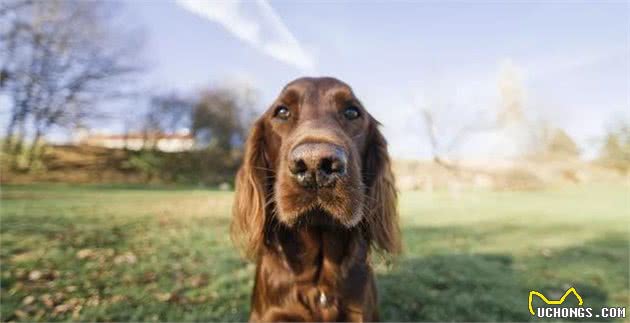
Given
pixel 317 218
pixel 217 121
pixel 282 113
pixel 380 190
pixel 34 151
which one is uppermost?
pixel 217 121

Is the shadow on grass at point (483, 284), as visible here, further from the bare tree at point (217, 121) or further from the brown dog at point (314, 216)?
the bare tree at point (217, 121)

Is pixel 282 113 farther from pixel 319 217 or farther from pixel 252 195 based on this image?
pixel 319 217

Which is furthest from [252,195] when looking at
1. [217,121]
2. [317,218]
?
[217,121]

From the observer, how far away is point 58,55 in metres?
12.0

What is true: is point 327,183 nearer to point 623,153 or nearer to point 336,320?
point 336,320

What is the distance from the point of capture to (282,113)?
7.72 ft

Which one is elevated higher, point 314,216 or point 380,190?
point 380,190

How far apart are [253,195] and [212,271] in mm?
2432

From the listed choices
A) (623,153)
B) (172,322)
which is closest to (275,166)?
(172,322)

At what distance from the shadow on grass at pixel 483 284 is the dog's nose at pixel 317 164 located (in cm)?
213

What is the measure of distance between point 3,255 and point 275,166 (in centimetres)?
414

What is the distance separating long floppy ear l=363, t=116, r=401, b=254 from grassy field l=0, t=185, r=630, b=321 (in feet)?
0.73

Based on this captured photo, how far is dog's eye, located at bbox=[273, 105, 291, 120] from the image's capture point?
7.64 feet

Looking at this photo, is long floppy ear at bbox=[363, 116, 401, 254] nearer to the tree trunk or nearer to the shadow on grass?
the shadow on grass
